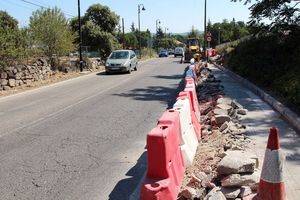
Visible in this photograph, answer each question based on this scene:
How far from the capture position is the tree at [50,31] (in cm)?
2935

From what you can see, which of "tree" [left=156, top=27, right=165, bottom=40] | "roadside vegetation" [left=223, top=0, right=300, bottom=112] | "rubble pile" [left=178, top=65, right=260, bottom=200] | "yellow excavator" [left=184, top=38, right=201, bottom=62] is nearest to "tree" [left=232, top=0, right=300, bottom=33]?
"roadside vegetation" [left=223, top=0, right=300, bottom=112]

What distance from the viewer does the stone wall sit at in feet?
68.6

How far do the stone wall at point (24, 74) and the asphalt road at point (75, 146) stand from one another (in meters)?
5.12

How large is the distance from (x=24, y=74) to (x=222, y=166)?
18832mm

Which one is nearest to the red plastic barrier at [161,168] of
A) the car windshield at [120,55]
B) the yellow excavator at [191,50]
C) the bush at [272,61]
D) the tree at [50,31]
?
the bush at [272,61]

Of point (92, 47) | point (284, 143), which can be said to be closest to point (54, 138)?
point (284, 143)

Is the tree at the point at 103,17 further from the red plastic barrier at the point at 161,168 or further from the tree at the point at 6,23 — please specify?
the red plastic barrier at the point at 161,168

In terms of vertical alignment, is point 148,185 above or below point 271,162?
below

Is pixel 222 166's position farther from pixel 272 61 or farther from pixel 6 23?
pixel 6 23

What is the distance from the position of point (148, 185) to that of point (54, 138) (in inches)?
188

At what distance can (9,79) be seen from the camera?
836 inches

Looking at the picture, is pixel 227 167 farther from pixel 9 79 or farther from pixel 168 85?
pixel 9 79

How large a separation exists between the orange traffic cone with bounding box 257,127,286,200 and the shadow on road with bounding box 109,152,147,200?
6.26ft

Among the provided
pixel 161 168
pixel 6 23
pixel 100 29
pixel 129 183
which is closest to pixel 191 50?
pixel 100 29
